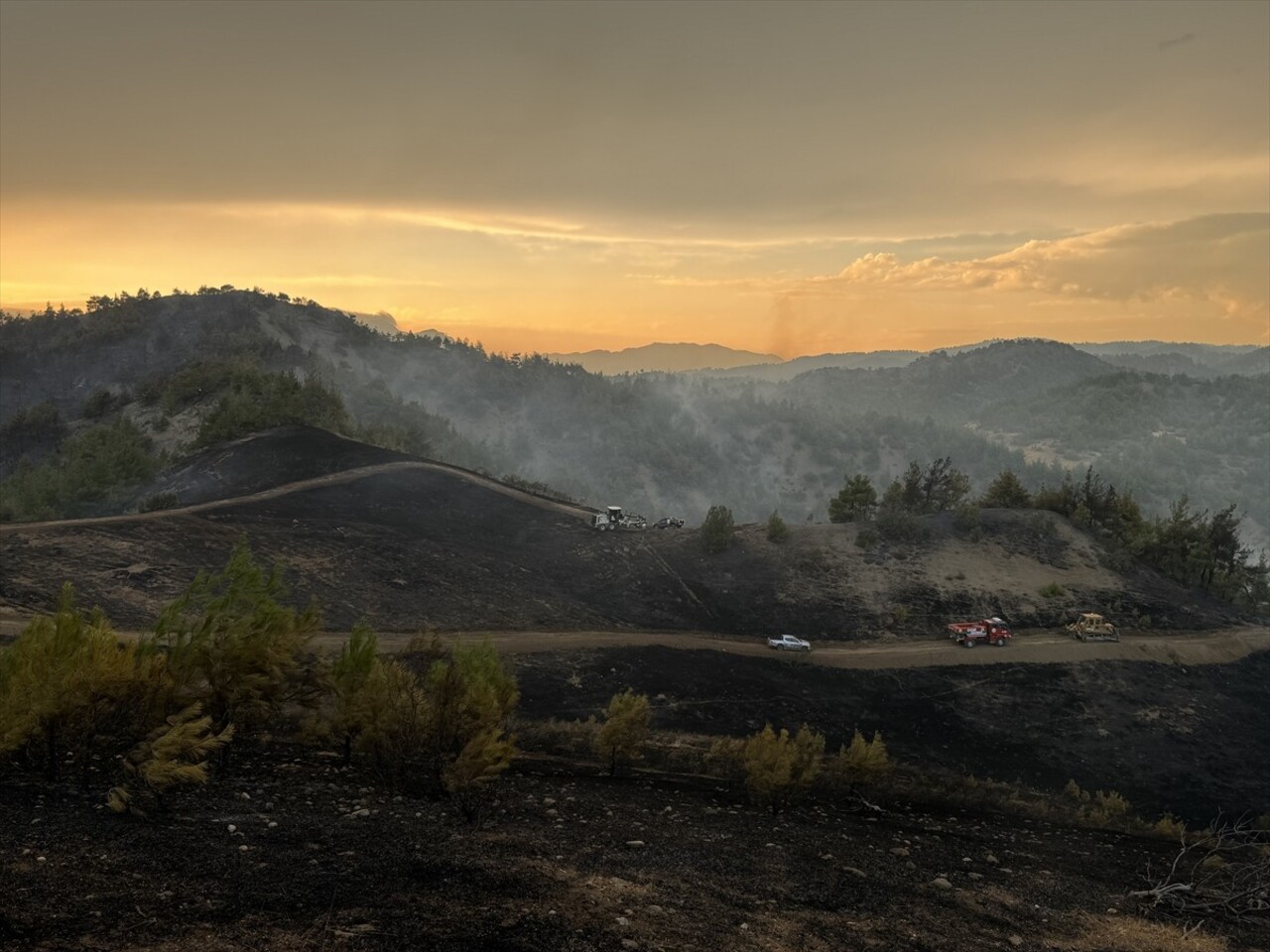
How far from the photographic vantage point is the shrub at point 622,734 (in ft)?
81.0

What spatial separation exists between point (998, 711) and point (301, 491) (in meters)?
46.7

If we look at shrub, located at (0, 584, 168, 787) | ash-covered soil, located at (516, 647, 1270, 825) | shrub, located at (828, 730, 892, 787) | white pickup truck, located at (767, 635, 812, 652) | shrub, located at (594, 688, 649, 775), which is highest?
shrub, located at (0, 584, 168, 787)

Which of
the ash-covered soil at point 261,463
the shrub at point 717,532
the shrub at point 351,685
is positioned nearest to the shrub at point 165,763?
the shrub at point 351,685

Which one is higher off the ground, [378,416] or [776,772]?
[378,416]

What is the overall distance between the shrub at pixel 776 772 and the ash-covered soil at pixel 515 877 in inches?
29.9

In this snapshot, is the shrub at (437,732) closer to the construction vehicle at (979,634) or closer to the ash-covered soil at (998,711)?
the ash-covered soil at (998,711)

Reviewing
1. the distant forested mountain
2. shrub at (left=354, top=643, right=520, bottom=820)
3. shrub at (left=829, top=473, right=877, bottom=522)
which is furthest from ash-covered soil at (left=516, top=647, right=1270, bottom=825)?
the distant forested mountain

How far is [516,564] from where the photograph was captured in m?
51.8

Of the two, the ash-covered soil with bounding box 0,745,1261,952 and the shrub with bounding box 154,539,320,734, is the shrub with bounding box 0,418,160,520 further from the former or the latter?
the ash-covered soil with bounding box 0,745,1261,952

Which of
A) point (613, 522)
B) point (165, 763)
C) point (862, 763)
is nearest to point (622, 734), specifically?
point (862, 763)

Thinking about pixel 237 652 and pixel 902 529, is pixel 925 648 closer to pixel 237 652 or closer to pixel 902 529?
pixel 902 529

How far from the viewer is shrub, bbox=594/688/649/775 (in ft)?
81.0

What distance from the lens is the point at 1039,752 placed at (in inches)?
1473

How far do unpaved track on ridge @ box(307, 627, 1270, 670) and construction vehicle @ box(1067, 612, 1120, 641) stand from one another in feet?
1.90
